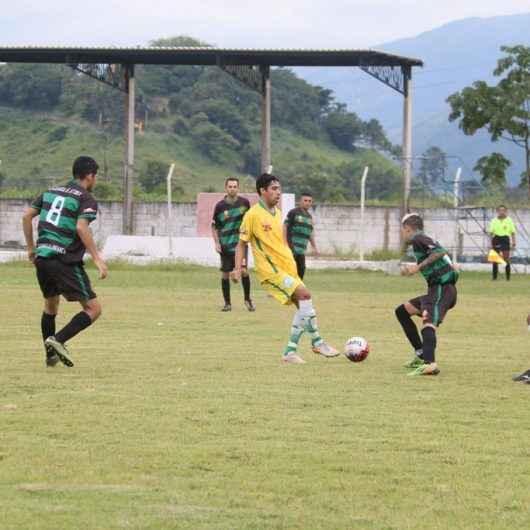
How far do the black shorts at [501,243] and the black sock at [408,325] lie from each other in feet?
67.2

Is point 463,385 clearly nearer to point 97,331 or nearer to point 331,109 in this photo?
point 97,331

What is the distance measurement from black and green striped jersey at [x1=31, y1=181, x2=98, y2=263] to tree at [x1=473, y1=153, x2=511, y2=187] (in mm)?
27894

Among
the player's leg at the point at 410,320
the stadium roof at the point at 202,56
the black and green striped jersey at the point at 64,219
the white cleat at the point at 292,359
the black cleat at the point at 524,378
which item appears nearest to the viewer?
the black cleat at the point at 524,378

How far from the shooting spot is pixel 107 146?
7262 cm

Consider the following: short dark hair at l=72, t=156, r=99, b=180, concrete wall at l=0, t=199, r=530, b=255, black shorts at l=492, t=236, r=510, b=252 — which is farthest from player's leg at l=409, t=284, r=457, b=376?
concrete wall at l=0, t=199, r=530, b=255

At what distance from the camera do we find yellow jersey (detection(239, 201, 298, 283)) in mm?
13008

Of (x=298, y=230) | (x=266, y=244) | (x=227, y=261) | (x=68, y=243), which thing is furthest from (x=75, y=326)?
(x=298, y=230)

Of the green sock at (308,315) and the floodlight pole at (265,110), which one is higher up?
the floodlight pole at (265,110)

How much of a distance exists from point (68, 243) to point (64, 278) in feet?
0.96

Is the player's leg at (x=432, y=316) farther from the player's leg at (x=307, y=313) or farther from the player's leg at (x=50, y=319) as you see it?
the player's leg at (x=50, y=319)

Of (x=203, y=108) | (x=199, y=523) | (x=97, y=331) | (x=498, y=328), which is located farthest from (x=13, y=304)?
(x=203, y=108)

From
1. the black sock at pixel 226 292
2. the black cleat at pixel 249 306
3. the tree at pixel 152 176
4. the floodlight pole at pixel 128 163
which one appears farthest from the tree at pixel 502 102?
the tree at pixel 152 176

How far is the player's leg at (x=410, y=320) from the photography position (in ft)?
40.1

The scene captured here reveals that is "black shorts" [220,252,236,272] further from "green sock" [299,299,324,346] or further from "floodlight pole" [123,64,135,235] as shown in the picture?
"floodlight pole" [123,64,135,235]
